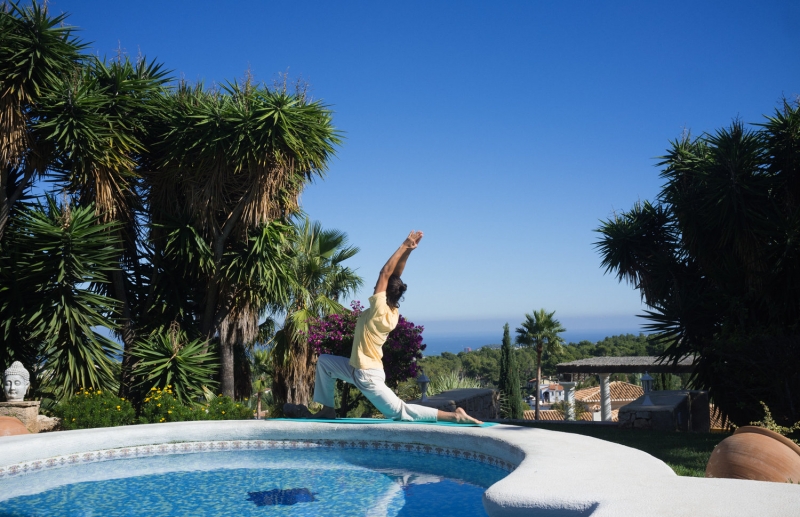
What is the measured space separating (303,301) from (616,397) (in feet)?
137

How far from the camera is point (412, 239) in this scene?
7.00 metres

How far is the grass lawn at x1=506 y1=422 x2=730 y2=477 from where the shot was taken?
20.7 ft

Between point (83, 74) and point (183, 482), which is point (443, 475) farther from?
point (83, 74)

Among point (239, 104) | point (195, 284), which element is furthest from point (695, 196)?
point (195, 284)

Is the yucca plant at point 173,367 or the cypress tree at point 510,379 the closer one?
the yucca plant at point 173,367

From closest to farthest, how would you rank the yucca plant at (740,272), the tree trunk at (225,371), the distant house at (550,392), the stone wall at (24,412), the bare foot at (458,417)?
the bare foot at (458,417) < the stone wall at (24,412) < the yucca plant at (740,272) < the tree trunk at (225,371) < the distant house at (550,392)

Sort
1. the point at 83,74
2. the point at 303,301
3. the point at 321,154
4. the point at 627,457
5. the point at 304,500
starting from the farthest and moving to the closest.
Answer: the point at 303,301
the point at 321,154
the point at 83,74
the point at 304,500
the point at 627,457

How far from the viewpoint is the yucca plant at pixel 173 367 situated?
10.1 meters

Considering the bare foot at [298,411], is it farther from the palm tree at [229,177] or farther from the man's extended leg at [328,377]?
the palm tree at [229,177]

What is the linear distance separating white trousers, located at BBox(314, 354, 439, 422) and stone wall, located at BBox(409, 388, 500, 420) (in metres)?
3.15

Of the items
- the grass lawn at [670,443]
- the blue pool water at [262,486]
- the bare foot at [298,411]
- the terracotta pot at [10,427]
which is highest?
the bare foot at [298,411]

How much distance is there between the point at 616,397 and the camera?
170 ft

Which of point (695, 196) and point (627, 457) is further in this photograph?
point (695, 196)

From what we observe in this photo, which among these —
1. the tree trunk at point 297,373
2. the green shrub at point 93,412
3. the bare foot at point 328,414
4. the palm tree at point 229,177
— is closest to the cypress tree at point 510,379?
the tree trunk at point 297,373
